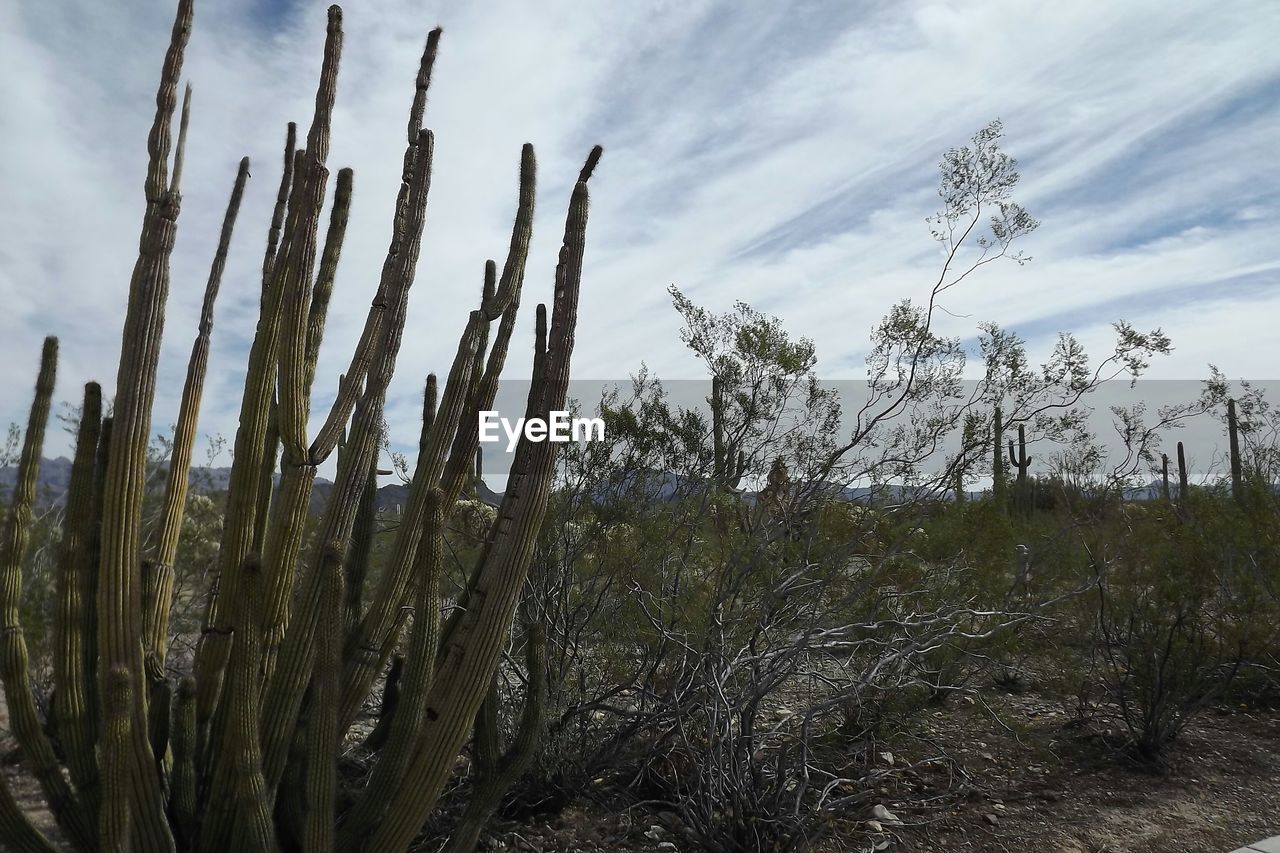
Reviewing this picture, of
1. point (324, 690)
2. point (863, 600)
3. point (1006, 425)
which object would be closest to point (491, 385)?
point (324, 690)

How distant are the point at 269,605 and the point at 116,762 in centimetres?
61

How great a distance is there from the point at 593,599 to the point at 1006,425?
12.3 feet

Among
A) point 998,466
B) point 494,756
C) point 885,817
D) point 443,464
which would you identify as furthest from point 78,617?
point 998,466

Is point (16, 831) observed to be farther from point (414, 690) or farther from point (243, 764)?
point (414, 690)

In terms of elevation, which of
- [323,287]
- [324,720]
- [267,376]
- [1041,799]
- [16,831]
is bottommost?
[1041,799]

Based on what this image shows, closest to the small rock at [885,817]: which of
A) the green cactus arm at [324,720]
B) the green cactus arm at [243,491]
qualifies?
the green cactus arm at [324,720]

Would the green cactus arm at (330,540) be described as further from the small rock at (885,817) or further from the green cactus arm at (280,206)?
the small rock at (885,817)

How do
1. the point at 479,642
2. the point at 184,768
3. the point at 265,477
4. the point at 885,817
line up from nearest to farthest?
the point at 479,642 < the point at 184,768 < the point at 265,477 < the point at 885,817

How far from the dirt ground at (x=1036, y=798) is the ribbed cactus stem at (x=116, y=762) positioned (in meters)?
1.99

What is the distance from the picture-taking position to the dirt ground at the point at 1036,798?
14.6 ft

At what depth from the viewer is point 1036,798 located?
5133mm

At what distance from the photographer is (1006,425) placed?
7316 mm

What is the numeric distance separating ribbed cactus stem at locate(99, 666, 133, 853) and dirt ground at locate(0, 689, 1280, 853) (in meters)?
1.99

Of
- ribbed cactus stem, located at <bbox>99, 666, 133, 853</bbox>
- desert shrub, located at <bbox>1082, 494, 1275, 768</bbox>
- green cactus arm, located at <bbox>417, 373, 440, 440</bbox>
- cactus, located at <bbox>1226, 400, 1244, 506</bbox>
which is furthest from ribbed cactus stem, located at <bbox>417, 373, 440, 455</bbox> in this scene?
cactus, located at <bbox>1226, 400, 1244, 506</bbox>
